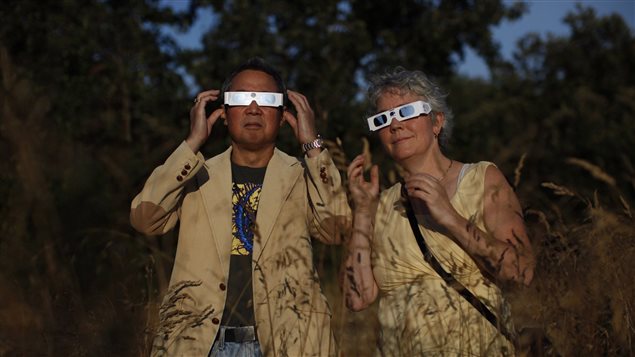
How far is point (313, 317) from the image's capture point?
123 inches

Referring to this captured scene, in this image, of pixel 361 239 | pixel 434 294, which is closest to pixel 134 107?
pixel 361 239

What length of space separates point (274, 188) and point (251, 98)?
1.37 ft

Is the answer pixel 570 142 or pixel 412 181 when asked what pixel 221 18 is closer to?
pixel 412 181

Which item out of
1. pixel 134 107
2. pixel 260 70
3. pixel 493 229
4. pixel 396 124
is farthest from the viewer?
pixel 134 107

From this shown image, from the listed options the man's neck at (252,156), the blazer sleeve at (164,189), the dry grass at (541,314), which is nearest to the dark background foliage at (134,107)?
the dry grass at (541,314)

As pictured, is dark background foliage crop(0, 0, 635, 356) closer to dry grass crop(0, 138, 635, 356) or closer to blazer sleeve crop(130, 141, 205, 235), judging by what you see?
dry grass crop(0, 138, 635, 356)

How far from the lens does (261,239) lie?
123 inches

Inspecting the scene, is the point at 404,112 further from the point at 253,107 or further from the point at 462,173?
the point at 253,107

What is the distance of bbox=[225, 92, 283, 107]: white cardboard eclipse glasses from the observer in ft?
11.1

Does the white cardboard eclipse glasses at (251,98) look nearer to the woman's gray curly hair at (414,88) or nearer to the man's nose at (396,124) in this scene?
the woman's gray curly hair at (414,88)

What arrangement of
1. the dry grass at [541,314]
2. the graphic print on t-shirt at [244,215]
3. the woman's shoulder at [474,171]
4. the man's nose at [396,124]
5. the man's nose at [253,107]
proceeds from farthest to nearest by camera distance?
the man's nose at [253,107] → the graphic print on t-shirt at [244,215] → the man's nose at [396,124] → the woman's shoulder at [474,171] → the dry grass at [541,314]

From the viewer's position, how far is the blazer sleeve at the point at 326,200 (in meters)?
3.16

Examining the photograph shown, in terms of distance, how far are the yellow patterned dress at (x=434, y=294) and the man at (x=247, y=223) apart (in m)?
0.23

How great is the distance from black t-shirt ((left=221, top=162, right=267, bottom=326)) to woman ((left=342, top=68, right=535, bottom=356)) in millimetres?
431
